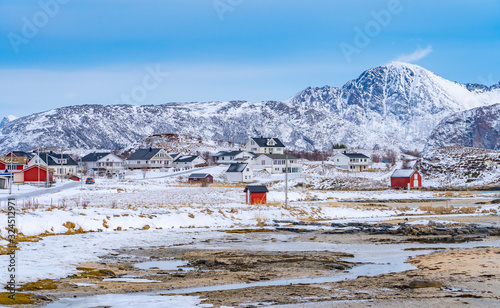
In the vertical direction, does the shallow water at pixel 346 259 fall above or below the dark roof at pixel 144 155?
below

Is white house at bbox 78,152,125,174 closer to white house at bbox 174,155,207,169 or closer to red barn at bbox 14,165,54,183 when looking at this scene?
white house at bbox 174,155,207,169

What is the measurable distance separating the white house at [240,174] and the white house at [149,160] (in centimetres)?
3931

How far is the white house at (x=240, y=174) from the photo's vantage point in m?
99.7

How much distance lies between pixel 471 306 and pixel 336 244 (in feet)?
48.2

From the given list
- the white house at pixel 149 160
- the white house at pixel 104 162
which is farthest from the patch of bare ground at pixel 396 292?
the white house at pixel 104 162

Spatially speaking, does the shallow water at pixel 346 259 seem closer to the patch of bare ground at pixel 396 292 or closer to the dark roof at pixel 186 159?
the patch of bare ground at pixel 396 292

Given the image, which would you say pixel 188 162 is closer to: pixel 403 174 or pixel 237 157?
pixel 237 157

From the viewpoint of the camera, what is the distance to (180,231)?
31.6m

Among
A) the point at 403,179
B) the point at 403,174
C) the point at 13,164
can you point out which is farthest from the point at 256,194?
the point at 13,164

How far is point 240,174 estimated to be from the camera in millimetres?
99875

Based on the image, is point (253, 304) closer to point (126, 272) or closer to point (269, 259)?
point (126, 272)

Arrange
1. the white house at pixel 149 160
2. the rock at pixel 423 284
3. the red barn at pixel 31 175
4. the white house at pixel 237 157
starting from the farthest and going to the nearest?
the white house at pixel 149 160 → the white house at pixel 237 157 → the red barn at pixel 31 175 → the rock at pixel 423 284

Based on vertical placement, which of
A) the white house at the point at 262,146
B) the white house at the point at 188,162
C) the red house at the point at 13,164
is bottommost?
the red house at the point at 13,164

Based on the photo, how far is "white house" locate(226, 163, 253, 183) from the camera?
3925 inches
